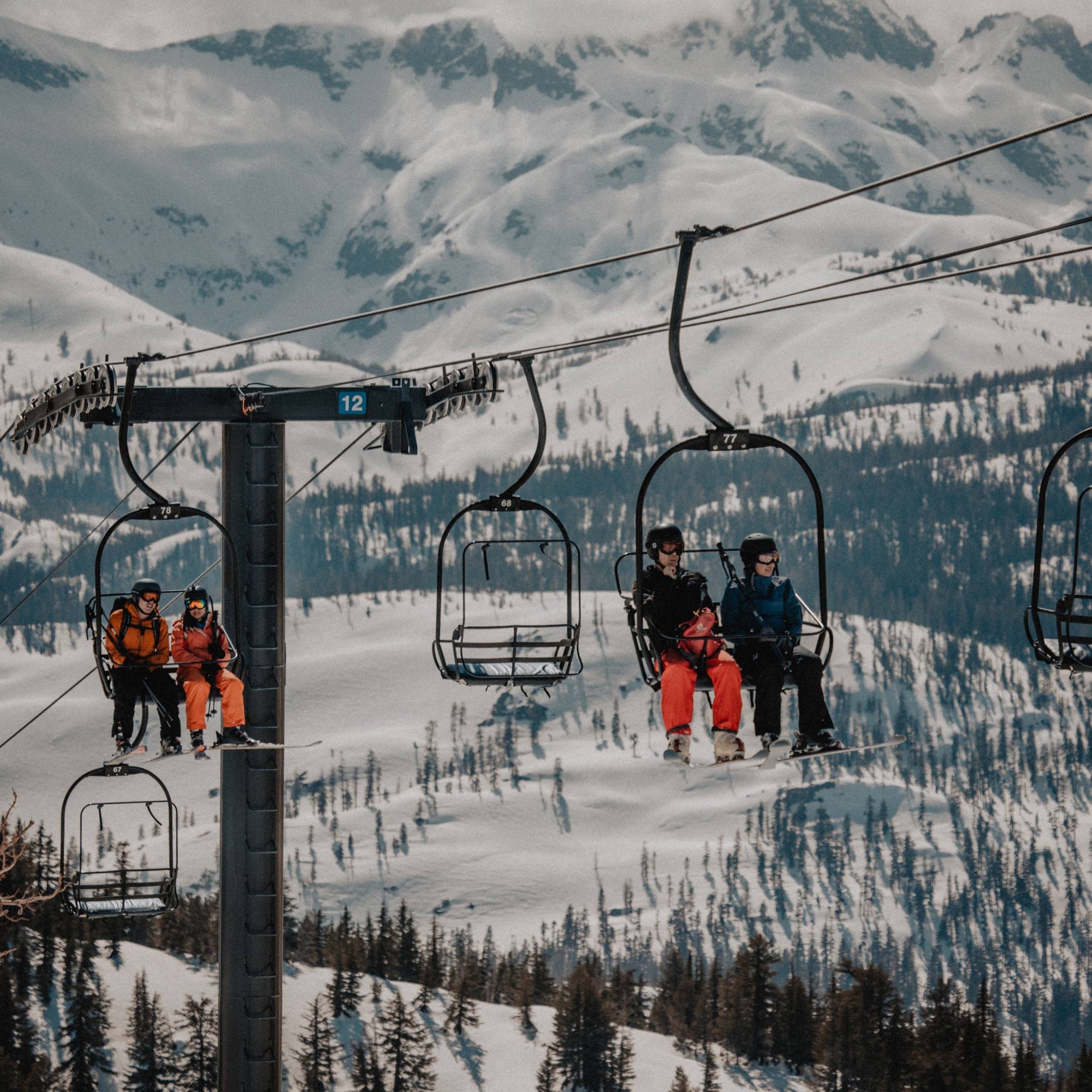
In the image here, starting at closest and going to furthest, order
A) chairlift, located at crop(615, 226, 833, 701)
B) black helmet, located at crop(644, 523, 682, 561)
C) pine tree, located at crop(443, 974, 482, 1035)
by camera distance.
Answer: chairlift, located at crop(615, 226, 833, 701)
black helmet, located at crop(644, 523, 682, 561)
pine tree, located at crop(443, 974, 482, 1035)

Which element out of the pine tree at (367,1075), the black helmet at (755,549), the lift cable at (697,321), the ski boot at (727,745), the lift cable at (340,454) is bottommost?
the pine tree at (367,1075)

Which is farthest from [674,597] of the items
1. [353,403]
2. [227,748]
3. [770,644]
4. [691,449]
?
[353,403]

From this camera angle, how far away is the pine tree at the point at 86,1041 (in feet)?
196

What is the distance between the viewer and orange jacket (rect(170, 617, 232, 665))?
41.9 feet

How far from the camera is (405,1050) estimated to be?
8138 centimetres

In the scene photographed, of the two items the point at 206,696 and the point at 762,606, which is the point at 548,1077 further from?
the point at 762,606

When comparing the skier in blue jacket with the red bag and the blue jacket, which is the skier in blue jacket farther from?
the red bag

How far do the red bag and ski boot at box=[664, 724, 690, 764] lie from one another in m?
0.52

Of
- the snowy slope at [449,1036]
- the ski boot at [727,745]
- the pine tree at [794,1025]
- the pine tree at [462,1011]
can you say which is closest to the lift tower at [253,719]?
the ski boot at [727,745]

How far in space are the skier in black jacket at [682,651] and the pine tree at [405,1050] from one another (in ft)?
230

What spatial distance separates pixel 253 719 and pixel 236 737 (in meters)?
0.49

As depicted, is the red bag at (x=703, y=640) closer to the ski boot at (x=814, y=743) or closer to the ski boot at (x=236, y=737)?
the ski boot at (x=814, y=743)

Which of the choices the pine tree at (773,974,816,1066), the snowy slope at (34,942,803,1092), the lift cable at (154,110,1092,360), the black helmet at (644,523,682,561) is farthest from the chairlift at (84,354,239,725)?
the pine tree at (773,974,816,1066)

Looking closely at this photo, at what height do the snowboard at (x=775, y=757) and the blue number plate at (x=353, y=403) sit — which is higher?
the blue number plate at (x=353, y=403)
